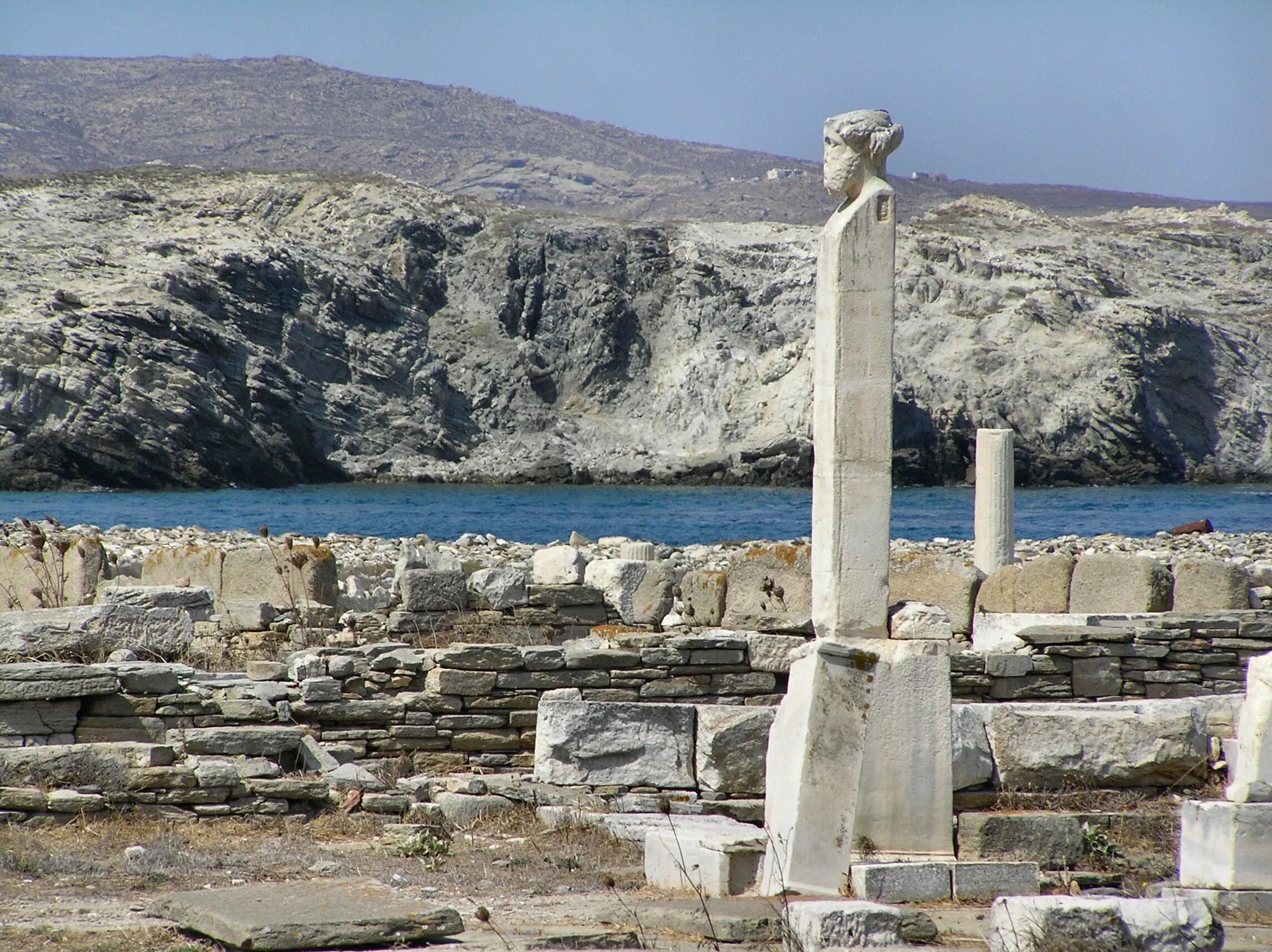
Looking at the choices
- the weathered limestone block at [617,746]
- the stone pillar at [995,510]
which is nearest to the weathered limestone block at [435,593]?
the weathered limestone block at [617,746]

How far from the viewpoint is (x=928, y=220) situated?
8331 cm

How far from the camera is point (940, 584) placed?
11281mm

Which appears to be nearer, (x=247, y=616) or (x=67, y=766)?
(x=67, y=766)

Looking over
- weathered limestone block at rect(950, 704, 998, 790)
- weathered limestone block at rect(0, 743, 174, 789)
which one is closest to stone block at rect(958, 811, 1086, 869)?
weathered limestone block at rect(950, 704, 998, 790)

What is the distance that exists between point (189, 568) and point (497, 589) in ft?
11.6

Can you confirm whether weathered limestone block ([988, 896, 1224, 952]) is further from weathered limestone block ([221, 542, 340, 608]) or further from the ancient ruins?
weathered limestone block ([221, 542, 340, 608])

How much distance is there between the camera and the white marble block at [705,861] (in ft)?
18.6

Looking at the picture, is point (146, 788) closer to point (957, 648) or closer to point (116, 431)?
point (957, 648)

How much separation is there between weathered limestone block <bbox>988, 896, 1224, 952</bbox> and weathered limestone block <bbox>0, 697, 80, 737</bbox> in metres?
5.53

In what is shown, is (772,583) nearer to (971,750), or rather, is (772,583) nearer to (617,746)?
(617,746)

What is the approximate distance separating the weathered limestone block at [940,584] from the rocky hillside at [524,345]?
5077cm

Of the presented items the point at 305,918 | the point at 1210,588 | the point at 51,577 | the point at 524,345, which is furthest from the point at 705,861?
the point at 524,345

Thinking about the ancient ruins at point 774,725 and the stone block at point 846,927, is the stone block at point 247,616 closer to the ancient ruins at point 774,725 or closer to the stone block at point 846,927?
the ancient ruins at point 774,725

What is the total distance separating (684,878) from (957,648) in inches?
175
